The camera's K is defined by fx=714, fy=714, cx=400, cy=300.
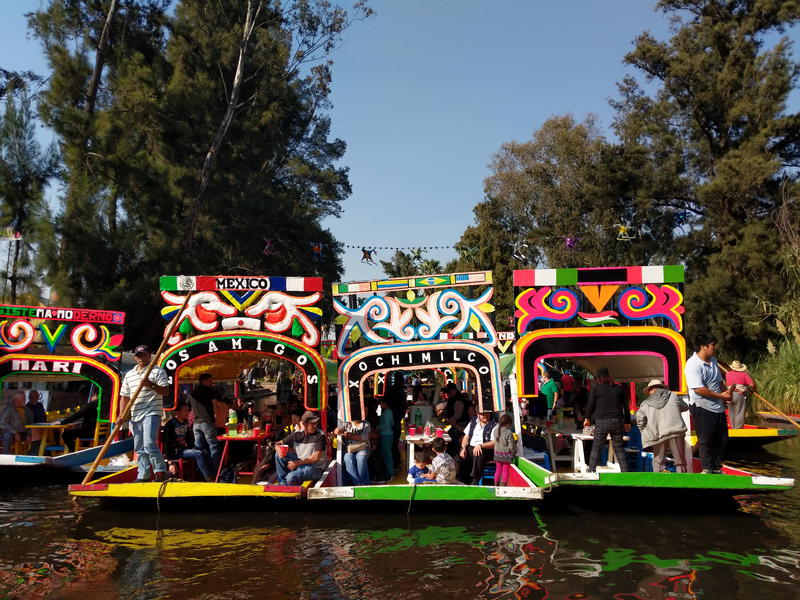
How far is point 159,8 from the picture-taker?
1067 inches

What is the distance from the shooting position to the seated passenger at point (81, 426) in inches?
539

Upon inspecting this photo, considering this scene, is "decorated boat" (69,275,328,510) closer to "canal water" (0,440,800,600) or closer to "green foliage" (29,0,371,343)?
"canal water" (0,440,800,600)

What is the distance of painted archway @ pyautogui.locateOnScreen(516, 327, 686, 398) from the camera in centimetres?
1034

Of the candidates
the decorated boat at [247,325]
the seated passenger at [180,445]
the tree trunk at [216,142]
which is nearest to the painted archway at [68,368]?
the decorated boat at [247,325]

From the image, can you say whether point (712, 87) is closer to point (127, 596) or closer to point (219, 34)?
point (219, 34)

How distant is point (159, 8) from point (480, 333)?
2219 cm

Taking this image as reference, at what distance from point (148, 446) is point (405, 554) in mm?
4134

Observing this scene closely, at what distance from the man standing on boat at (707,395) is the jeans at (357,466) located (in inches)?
176

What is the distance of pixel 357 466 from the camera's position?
10188 millimetres

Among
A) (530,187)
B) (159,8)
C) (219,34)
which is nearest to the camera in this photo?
(159,8)

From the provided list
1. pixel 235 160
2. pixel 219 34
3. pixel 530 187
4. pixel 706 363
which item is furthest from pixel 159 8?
pixel 706 363

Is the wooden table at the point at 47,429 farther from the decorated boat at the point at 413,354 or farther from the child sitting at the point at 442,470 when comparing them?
the child sitting at the point at 442,470

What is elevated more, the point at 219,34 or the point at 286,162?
the point at 219,34

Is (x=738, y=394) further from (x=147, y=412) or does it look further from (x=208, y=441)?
(x=147, y=412)
